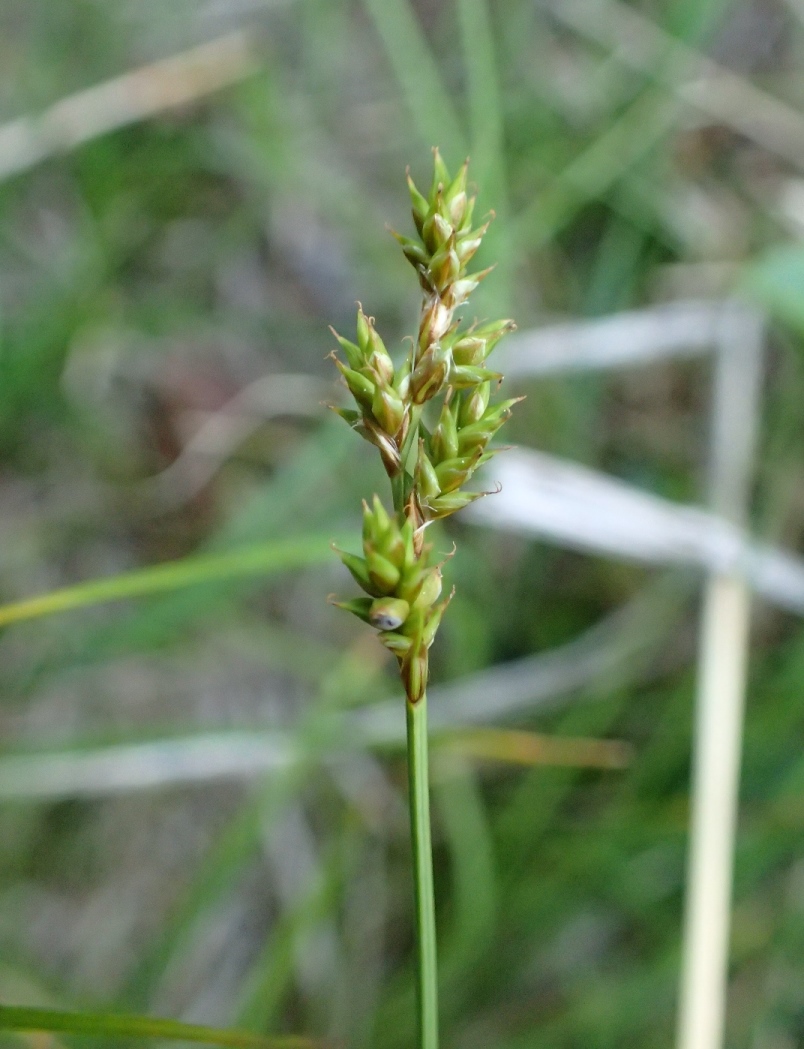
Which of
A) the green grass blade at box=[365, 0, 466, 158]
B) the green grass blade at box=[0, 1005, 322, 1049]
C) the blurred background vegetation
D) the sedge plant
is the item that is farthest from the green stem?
the green grass blade at box=[365, 0, 466, 158]

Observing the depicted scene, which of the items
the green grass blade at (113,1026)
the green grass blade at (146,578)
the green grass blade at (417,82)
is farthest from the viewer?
the green grass blade at (417,82)

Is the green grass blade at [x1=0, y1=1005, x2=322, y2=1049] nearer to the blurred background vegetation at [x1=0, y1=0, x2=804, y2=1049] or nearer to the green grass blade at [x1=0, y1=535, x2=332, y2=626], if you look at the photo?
the green grass blade at [x1=0, y1=535, x2=332, y2=626]

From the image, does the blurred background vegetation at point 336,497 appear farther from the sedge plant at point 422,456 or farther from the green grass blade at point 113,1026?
the sedge plant at point 422,456

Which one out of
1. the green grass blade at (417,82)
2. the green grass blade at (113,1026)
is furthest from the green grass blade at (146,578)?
the green grass blade at (417,82)

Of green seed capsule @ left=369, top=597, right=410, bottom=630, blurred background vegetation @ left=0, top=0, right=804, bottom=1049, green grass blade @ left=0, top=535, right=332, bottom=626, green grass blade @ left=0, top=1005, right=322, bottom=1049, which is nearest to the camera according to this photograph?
green seed capsule @ left=369, top=597, right=410, bottom=630

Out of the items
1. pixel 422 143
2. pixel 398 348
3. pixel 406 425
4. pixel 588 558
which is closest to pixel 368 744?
pixel 588 558

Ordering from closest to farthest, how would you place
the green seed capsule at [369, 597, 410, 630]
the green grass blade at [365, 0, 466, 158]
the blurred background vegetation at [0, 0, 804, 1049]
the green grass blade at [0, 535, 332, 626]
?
the green seed capsule at [369, 597, 410, 630] → the green grass blade at [0, 535, 332, 626] → the blurred background vegetation at [0, 0, 804, 1049] → the green grass blade at [365, 0, 466, 158]

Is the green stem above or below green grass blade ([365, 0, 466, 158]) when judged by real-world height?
below
